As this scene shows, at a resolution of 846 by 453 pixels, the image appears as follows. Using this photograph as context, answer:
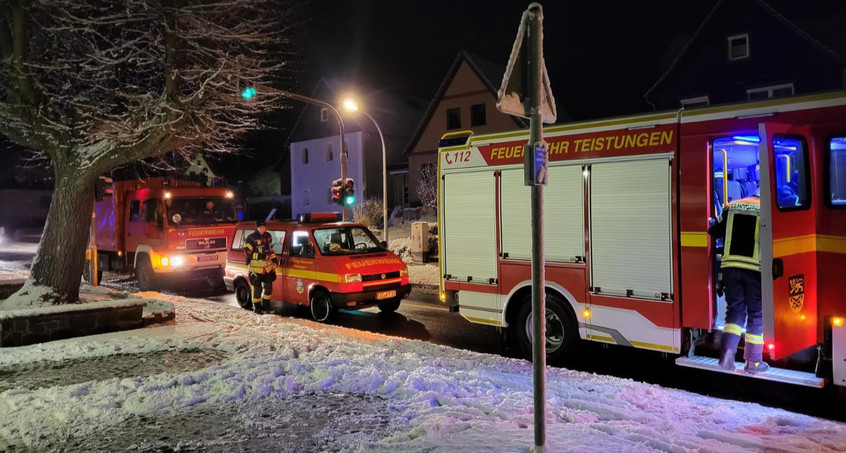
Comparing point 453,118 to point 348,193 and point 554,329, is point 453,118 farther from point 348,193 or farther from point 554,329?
point 554,329

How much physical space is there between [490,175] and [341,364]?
322cm

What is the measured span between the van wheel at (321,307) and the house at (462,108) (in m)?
21.0

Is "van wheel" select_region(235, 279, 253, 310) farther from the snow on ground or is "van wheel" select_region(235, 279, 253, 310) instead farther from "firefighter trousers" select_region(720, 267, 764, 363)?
"firefighter trousers" select_region(720, 267, 764, 363)

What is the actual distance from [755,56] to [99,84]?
27.8m

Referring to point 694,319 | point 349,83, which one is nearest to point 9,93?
point 694,319

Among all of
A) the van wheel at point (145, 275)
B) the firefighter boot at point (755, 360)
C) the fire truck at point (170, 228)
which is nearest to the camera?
the firefighter boot at point (755, 360)

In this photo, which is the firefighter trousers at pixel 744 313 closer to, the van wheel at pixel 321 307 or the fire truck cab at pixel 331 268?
the fire truck cab at pixel 331 268

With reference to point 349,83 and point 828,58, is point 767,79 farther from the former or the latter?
point 349,83

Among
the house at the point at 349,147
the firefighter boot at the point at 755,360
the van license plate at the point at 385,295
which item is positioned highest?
the house at the point at 349,147

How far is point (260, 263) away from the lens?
1165 cm

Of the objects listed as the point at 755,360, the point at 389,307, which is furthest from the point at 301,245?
the point at 755,360

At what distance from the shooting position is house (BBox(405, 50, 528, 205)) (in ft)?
108

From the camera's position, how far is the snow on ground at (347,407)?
4.63 metres

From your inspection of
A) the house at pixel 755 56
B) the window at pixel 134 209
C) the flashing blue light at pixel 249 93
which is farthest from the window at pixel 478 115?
the flashing blue light at pixel 249 93
